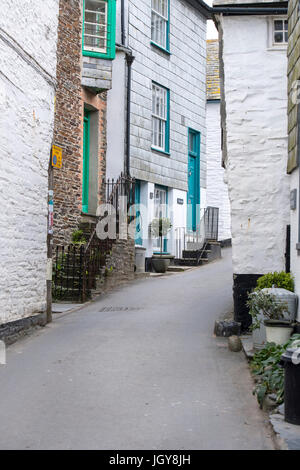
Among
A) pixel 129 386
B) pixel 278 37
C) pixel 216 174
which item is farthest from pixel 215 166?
pixel 129 386

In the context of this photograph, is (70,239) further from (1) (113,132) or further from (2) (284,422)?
(2) (284,422)

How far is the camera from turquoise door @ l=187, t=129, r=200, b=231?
75.4 feet

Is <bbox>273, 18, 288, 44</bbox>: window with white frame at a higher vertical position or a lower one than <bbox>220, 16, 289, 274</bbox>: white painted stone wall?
higher

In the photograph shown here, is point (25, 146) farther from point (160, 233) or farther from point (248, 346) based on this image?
point (160, 233)

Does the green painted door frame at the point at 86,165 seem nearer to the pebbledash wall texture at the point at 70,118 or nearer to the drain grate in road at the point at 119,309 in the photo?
the pebbledash wall texture at the point at 70,118

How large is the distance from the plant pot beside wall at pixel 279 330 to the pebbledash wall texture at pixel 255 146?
2196mm

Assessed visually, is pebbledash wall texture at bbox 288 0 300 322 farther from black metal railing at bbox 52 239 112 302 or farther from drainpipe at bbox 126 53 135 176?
drainpipe at bbox 126 53 135 176

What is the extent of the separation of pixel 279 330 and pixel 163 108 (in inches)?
561

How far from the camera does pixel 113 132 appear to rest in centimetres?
1784

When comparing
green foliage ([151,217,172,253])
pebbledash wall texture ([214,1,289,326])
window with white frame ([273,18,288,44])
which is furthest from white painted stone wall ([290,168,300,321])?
green foliage ([151,217,172,253])

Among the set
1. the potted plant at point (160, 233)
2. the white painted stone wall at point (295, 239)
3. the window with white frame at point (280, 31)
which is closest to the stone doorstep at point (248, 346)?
the white painted stone wall at point (295, 239)

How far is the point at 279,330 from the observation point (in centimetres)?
768

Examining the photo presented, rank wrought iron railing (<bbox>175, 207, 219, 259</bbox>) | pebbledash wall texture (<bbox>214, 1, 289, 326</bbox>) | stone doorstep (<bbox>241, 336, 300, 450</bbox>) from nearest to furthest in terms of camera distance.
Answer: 1. stone doorstep (<bbox>241, 336, 300, 450</bbox>)
2. pebbledash wall texture (<bbox>214, 1, 289, 326</bbox>)
3. wrought iron railing (<bbox>175, 207, 219, 259</bbox>)

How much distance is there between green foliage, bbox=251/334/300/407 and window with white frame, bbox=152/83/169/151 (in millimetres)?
13189
